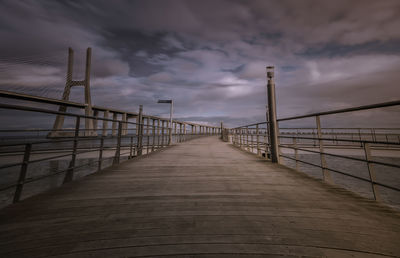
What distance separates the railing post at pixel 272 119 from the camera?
4.28 metres

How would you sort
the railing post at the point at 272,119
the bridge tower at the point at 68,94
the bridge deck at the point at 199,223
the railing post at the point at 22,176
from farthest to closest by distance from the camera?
the bridge tower at the point at 68,94, the railing post at the point at 272,119, the railing post at the point at 22,176, the bridge deck at the point at 199,223

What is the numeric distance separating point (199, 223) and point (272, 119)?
3.67 meters

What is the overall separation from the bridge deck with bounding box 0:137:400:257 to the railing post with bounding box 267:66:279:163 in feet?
6.08

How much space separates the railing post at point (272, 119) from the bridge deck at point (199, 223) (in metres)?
1.85

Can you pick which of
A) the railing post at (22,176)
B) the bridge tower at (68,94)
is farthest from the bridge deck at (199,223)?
the bridge tower at (68,94)

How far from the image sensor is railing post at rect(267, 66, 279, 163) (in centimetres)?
428

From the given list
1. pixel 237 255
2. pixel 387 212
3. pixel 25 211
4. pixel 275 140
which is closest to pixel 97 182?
pixel 25 211

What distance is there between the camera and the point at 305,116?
10.2 feet

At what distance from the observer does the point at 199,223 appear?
57.2 inches

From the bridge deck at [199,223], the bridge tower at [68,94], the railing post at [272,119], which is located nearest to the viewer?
the bridge deck at [199,223]

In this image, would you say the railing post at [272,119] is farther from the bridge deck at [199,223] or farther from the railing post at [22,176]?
the railing post at [22,176]

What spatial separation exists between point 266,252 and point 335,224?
2.63 feet

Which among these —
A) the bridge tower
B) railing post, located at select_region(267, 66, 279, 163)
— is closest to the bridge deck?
railing post, located at select_region(267, 66, 279, 163)

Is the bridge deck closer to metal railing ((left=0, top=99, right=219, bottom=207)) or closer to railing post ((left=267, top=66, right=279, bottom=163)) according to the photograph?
metal railing ((left=0, top=99, right=219, bottom=207))
